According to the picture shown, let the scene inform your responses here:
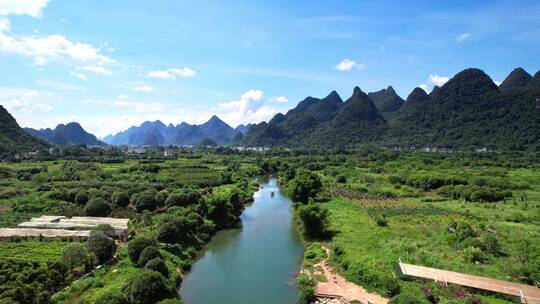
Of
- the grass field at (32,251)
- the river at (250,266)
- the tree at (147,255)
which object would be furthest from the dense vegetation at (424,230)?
the grass field at (32,251)

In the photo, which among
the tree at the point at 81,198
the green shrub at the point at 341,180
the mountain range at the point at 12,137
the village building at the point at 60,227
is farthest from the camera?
the mountain range at the point at 12,137

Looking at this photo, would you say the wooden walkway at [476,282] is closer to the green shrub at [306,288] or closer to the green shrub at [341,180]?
the green shrub at [306,288]

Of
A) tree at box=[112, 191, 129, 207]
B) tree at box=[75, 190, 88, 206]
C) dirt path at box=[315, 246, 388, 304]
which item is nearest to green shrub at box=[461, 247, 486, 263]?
dirt path at box=[315, 246, 388, 304]

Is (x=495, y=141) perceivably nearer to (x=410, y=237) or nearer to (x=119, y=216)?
(x=410, y=237)

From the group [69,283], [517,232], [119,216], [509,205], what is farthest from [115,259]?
[509,205]

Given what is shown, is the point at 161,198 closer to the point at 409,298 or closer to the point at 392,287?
the point at 392,287

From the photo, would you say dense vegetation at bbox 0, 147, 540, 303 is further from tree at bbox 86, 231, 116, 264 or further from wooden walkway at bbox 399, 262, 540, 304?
wooden walkway at bbox 399, 262, 540, 304
